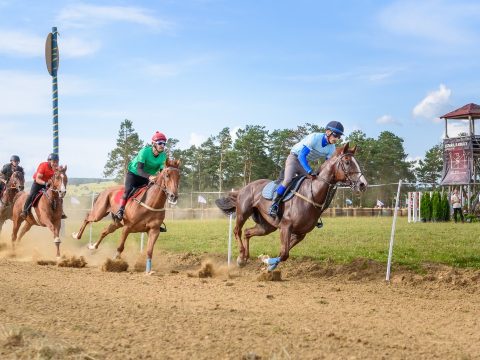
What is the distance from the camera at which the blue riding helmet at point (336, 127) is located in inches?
468

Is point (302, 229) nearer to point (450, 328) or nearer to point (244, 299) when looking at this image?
point (244, 299)

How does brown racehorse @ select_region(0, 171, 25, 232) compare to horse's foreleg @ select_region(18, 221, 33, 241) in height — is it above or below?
above

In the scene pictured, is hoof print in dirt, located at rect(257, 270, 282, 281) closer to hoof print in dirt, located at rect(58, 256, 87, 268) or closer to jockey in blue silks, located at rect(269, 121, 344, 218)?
jockey in blue silks, located at rect(269, 121, 344, 218)

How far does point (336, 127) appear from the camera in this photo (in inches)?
468

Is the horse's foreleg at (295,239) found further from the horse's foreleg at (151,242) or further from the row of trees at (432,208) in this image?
the row of trees at (432,208)

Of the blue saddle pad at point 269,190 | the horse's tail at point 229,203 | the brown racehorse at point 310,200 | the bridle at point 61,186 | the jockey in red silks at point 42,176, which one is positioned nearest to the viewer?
the brown racehorse at point 310,200

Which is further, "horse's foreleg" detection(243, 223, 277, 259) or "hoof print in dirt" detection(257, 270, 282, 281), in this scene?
"horse's foreleg" detection(243, 223, 277, 259)

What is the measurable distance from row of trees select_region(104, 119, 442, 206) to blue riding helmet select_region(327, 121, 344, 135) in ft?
192

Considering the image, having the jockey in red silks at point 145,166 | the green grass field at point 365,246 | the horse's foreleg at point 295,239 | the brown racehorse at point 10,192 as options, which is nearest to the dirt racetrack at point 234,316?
the horse's foreleg at point 295,239

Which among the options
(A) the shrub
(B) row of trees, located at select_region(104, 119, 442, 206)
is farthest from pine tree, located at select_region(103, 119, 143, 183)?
(A) the shrub

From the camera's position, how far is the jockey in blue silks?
12188 millimetres

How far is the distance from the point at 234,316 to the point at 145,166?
278 inches

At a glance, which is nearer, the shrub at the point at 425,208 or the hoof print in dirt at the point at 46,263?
the hoof print in dirt at the point at 46,263

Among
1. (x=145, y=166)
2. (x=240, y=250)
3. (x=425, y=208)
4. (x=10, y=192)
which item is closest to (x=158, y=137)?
(x=145, y=166)
